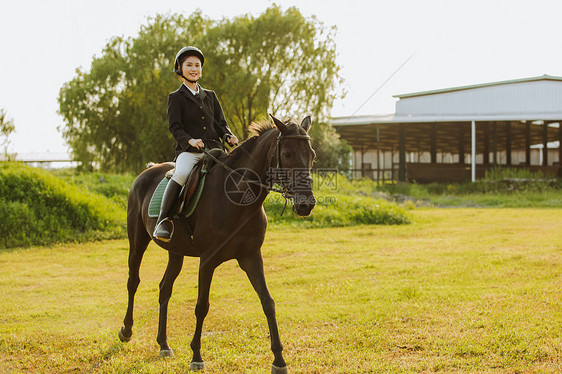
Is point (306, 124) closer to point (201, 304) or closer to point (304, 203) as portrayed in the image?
point (304, 203)

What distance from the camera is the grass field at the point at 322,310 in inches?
172

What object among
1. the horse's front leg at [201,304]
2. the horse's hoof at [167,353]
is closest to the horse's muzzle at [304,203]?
the horse's front leg at [201,304]

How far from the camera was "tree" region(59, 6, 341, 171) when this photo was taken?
23.2m

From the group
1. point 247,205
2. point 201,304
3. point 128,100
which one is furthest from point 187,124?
point 128,100

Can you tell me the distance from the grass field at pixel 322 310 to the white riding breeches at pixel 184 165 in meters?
1.81

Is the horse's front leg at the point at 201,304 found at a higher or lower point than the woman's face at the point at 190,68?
lower

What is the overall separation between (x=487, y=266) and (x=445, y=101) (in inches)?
1035

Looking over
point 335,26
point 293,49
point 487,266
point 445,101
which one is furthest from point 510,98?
point 487,266

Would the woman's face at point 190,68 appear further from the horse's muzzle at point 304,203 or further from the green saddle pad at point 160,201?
the horse's muzzle at point 304,203

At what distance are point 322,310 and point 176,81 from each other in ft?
60.6

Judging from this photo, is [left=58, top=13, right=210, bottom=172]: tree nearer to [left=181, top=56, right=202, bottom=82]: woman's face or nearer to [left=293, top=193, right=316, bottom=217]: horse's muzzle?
[left=181, top=56, right=202, bottom=82]: woman's face

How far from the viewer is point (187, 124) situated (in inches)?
184

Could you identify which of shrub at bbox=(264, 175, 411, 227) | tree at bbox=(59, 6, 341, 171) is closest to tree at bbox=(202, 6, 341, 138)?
tree at bbox=(59, 6, 341, 171)

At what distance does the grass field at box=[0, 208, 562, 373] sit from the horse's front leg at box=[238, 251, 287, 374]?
0.25 m
